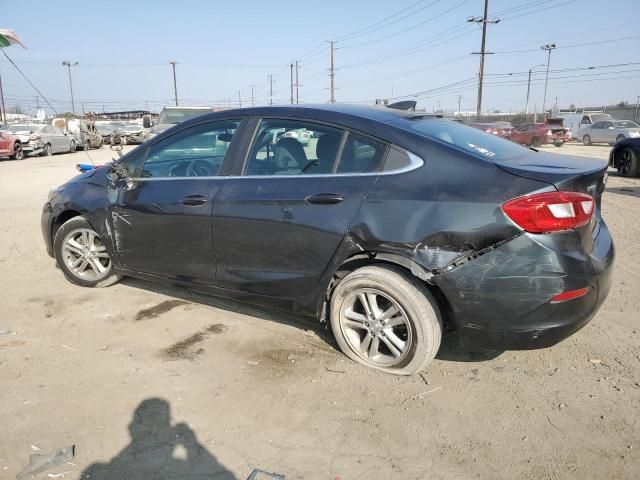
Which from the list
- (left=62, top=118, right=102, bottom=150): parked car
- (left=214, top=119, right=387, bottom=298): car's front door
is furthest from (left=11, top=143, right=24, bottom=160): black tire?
(left=214, top=119, right=387, bottom=298): car's front door

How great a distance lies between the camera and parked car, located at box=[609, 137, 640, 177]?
11742 mm

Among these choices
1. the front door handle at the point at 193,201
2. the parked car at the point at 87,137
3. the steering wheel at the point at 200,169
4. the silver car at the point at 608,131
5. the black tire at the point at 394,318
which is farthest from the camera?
the silver car at the point at 608,131

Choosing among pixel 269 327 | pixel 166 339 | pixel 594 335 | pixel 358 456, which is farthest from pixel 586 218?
pixel 166 339

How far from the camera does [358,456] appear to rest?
2.41 meters

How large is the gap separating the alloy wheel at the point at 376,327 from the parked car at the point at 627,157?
450 inches

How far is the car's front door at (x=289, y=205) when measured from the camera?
3.01 meters

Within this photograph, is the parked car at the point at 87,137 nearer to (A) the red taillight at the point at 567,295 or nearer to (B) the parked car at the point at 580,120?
(A) the red taillight at the point at 567,295

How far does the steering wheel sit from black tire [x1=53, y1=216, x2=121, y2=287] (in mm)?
1267

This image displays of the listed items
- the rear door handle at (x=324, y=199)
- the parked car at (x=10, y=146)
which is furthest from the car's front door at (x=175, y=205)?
the parked car at (x=10, y=146)

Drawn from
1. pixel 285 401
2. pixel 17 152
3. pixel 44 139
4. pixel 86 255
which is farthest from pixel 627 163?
pixel 44 139

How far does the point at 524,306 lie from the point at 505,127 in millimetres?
31883

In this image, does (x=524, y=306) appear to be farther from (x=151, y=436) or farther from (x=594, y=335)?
(x=151, y=436)

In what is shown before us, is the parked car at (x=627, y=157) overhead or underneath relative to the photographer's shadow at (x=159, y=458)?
overhead

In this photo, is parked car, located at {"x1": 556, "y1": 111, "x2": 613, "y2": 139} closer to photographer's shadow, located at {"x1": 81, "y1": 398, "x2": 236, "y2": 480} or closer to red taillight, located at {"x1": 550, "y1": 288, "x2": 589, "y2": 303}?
red taillight, located at {"x1": 550, "y1": 288, "x2": 589, "y2": 303}
